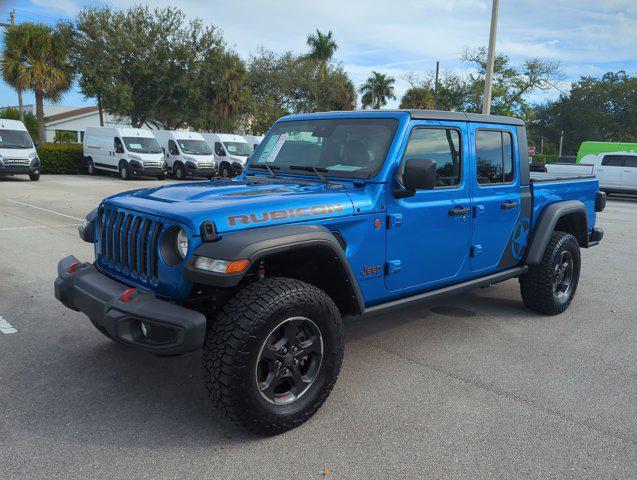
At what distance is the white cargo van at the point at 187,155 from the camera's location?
23188mm

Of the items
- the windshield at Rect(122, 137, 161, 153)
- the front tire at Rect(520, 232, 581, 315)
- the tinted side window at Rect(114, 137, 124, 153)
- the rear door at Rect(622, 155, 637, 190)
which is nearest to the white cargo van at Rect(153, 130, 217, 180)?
the windshield at Rect(122, 137, 161, 153)

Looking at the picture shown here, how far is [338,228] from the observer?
334 centimetres

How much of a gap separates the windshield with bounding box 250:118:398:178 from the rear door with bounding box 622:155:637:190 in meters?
19.4

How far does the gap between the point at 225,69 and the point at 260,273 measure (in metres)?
31.2

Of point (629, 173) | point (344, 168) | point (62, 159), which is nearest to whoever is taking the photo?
point (344, 168)

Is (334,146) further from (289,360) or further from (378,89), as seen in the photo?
(378,89)

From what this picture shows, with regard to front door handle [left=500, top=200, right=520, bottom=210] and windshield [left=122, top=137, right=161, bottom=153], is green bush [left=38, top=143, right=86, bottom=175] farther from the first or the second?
front door handle [left=500, top=200, right=520, bottom=210]

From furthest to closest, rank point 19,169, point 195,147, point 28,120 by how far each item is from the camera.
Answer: point 28,120, point 195,147, point 19,169

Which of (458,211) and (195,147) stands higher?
(195,147)

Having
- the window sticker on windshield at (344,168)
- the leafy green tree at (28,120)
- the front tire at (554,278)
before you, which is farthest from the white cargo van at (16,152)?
the leafy green tree at (28,120)

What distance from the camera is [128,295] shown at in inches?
115

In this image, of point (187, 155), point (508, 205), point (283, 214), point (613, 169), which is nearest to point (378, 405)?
point (283, 214)

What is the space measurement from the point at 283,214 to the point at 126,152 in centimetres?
2076

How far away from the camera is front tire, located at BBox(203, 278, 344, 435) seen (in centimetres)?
277
